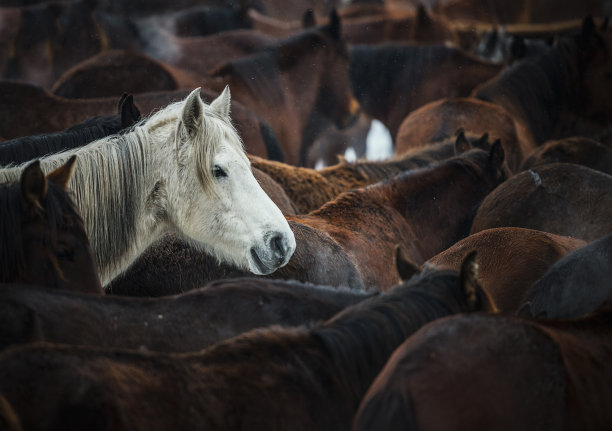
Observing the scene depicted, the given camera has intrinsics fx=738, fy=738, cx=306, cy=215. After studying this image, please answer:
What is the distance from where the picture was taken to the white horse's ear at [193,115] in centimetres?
318

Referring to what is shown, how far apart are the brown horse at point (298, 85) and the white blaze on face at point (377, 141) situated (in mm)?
Answer: 1655

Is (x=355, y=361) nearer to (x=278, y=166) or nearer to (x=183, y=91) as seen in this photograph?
(x=278, y=166)

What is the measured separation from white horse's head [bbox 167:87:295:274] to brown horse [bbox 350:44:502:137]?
607 centimetres

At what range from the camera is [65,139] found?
3496mm

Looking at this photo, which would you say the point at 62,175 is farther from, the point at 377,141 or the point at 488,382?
the point at 377,141

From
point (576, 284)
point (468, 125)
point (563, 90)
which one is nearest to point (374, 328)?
point (576, 284)

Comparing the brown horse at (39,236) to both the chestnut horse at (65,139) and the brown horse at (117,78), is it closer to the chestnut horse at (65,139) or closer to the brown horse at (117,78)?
the chestnut horse at (65,139)

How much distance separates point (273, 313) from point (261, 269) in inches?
33.9

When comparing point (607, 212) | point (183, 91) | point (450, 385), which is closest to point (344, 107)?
point (183, 91)

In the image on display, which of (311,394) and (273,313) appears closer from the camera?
(311,394)

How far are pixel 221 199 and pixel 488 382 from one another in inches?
66.8

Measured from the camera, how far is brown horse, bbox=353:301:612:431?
5.82ft

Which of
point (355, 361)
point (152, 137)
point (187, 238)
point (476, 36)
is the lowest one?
point (476, 36)

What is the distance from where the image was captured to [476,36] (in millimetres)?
12648
